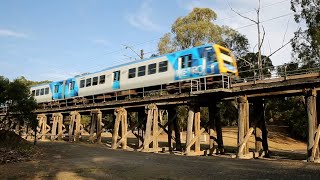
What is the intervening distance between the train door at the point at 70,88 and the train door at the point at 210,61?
1768 centimetres

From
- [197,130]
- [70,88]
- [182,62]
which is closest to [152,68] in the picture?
[182,62]

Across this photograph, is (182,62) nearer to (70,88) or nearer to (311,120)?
(311,120)

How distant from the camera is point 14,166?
16438mm

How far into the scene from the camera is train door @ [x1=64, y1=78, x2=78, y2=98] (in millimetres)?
35041

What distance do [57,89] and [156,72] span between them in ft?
57.6

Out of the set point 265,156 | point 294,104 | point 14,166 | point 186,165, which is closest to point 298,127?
point 294,104

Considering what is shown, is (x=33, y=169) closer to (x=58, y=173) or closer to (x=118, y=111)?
(x=58, y=173)

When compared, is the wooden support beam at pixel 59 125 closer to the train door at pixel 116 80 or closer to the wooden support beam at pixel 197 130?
the train door at pixel 116 80

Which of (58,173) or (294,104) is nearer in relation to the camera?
(58,173)

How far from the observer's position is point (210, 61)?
21.3 m

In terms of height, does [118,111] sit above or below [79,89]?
below

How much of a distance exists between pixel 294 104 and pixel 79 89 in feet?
92.6

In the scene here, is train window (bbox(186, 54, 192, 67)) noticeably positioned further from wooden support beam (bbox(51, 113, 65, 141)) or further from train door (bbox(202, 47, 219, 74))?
wooden support beam (bbox(51, 113, 65, 141))

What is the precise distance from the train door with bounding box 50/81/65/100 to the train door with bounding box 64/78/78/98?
0.93 meters
